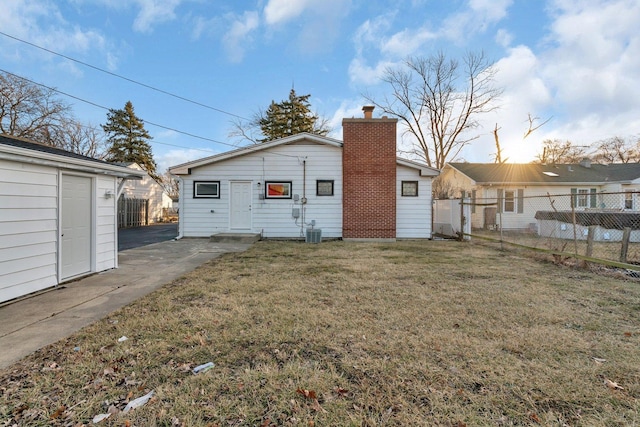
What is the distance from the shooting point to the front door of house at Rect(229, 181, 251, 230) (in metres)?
11.8

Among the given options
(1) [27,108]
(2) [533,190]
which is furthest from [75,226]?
(1) [27,108]

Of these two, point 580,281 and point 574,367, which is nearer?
point 574,367

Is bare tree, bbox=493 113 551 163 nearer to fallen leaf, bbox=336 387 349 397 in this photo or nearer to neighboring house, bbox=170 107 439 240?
neighboring house, bbox=170 107 439 240

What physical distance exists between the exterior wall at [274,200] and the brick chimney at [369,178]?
42cm

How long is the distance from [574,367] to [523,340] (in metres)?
0.53

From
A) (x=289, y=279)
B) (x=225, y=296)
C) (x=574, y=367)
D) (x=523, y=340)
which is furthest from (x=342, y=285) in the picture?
(x=574, y=367)

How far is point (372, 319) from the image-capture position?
370 cm

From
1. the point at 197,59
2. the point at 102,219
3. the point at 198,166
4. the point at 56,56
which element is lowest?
the point at 102,219

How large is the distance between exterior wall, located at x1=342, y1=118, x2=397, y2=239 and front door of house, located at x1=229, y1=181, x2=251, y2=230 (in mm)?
3830

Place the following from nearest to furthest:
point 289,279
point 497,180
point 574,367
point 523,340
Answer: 1. point 574,367
2. point 523,340
3. point 289,279
4. point 497,180

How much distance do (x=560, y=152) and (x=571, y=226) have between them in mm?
27455

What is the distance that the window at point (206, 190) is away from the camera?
461 inches

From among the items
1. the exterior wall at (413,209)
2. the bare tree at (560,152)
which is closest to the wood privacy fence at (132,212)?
the exterior wall at (413,209)

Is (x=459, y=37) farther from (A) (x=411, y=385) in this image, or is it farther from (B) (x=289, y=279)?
(A) (x=411, y=385)
